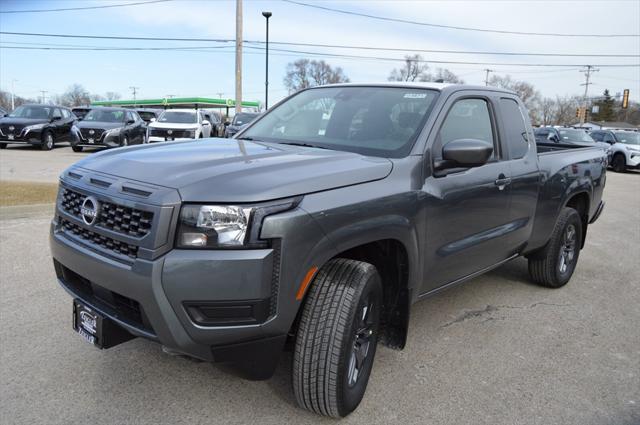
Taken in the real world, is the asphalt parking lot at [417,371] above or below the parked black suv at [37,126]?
below

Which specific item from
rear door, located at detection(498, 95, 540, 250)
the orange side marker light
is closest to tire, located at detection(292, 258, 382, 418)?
the orange side marker light

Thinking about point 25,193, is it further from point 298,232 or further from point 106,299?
point 298,232

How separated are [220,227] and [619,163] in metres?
23.7

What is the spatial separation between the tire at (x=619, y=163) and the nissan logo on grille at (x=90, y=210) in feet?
76.6

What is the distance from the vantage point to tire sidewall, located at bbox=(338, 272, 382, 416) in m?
2.56

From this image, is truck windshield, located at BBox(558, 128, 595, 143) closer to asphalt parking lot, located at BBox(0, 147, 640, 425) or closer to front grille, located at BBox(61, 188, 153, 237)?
asphalt parking lot, located at BBox(0, 147, 640, 425)

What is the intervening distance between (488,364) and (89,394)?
2459mm

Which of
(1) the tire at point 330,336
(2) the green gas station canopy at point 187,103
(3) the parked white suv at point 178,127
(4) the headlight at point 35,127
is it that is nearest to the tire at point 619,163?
(3) the parked white suv at point 178,127

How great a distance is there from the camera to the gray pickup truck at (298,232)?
2.26 m

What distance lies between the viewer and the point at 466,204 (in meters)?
3.49

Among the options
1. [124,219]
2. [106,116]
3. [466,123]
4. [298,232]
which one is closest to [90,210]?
[124,219]

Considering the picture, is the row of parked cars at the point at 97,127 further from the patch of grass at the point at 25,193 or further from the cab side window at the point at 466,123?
the cab side window at the point at 466,123

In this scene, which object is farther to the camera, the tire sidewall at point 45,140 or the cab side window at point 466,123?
the tire sidewall at point 45,140

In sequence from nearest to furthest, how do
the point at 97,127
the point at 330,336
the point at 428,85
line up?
the point at 330,336
the point at 428,85
the point at 97,127
